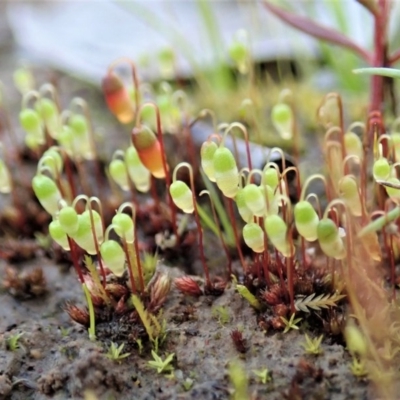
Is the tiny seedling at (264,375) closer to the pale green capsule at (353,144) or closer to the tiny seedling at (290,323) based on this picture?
the tiny seedling at (290,323)

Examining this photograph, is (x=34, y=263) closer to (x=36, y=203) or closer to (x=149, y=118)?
(x=36, y=203)

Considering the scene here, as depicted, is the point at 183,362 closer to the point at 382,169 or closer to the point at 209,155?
the point at 209,155

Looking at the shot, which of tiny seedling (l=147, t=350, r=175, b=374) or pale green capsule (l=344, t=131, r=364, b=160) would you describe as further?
pale green capsule (l=344, t=131, r=364, b=160)

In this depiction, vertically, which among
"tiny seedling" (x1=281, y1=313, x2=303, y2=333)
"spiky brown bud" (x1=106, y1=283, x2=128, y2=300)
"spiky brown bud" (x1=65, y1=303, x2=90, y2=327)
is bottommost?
"tiny seedling" (x1=281, y1=313, x2=303, y2=333)

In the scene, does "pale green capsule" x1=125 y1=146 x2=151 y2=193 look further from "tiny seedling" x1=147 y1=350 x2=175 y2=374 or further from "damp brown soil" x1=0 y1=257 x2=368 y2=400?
"tiny seedling" x1=147 y1=350 x2=175 y2=374

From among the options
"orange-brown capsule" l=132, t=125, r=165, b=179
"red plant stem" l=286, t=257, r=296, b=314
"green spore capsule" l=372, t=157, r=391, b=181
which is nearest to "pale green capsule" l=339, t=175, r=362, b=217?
"green spore capsule" l=372, t=157, r=391, b=181

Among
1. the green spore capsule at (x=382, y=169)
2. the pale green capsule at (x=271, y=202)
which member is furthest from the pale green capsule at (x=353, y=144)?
the pale green capsule at (x=271, y=202)
